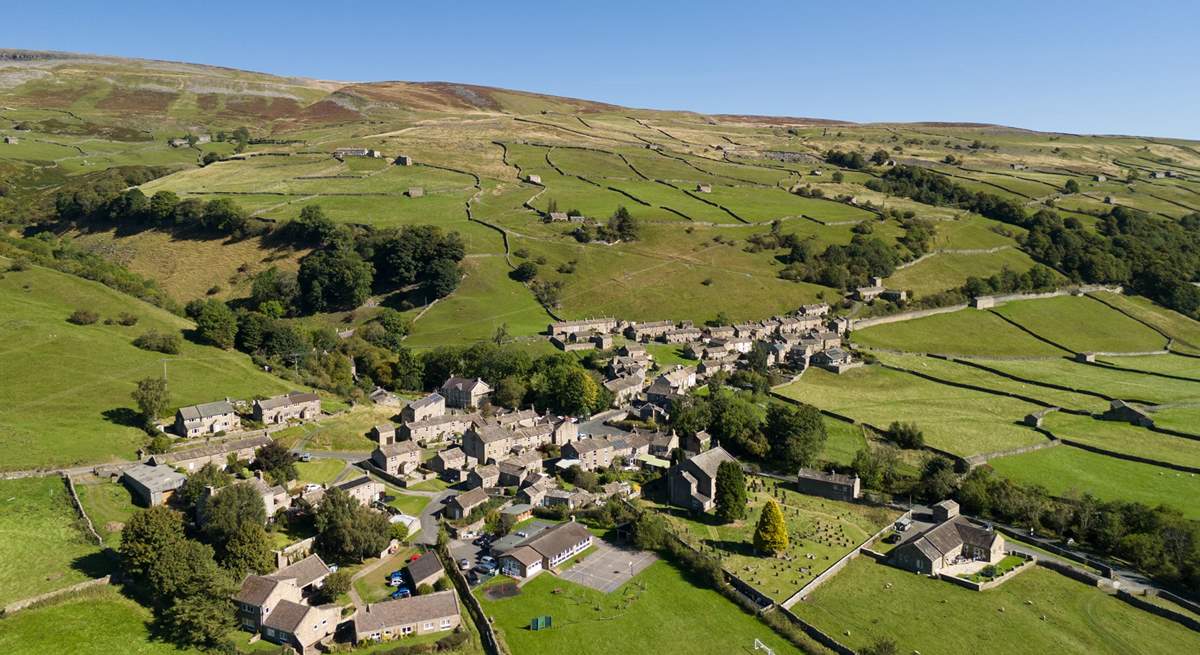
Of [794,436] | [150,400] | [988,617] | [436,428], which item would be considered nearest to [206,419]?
[150,400]

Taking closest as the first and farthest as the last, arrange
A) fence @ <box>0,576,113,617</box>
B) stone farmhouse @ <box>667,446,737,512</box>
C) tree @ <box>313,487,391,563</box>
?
fence @ <box>0,576,113,617</box> < tree @ <box>313,487,391,563</box> < stone farmhouse @ <box>667,446,737,512</box>

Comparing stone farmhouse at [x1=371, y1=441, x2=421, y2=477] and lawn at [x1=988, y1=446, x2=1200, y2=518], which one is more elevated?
lawn at [x1=988, y1=446, x2=1200, y2=518]

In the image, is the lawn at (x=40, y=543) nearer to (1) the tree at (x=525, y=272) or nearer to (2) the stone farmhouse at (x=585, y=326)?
(2) the stone farmhouse at (x=585, y=326)

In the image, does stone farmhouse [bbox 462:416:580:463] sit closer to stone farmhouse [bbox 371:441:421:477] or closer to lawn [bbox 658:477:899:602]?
stone farmhouse [bbox 371:441:421:477]

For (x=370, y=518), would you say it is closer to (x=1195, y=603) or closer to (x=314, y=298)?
(x=1195, y=603)

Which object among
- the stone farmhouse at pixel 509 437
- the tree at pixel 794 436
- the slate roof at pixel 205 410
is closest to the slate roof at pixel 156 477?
the slate roof at pixel 205 410

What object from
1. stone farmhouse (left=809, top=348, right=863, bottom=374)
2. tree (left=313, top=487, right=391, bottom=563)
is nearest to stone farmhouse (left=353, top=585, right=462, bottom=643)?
tree (left=313, top=487, right=391, bottom=563)

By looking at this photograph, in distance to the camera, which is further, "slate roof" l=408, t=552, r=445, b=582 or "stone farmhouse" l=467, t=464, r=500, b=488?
"stone farmhouse" l=467, t=464, r=500, b=488
